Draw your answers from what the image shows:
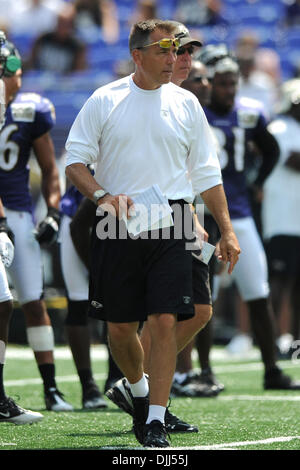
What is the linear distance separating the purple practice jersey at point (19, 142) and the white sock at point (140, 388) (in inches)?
58.6

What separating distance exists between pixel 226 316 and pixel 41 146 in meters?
5.56

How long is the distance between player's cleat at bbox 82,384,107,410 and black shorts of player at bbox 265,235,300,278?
345 cm

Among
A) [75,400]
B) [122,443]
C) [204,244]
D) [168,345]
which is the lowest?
[75,400]

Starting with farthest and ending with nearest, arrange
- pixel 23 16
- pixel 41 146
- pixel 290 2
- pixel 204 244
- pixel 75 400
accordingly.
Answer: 1. pixel 23 16
2. pixel 290 2
3. pixel 75 400
4. pixel 41 146
5. pixel 204 244

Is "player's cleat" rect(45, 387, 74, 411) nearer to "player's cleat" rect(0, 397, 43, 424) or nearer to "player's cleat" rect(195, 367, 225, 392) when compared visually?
"player's cleat" rect(0, 397, 43, 424)

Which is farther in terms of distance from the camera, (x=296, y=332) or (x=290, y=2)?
(x=290, y=2)

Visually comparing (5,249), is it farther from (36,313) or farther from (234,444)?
(234,444)

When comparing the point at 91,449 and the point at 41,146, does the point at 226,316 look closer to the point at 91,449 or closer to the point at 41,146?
the point at 41,146

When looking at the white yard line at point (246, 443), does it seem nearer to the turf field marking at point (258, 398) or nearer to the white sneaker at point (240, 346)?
the turf field marking at point (258, 398)

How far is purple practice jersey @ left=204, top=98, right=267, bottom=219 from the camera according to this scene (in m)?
6.46
